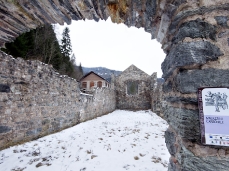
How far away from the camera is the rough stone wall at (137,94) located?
48.2 feet

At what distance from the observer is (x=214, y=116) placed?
101 centimetres

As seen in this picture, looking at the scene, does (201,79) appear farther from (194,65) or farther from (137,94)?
(137,94)

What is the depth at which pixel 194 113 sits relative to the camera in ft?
3.56

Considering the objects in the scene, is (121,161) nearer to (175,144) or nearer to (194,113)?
(175,144)

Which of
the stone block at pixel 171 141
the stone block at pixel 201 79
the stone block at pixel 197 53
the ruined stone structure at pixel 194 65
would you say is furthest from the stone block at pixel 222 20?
the stone block at pixel 171 141

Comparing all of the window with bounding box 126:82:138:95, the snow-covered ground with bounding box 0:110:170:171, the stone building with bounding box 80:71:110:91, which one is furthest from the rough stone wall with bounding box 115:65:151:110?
the snow-covered ground with bounding box 0:110:170:171

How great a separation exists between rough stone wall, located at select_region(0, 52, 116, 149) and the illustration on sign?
12.4 ft

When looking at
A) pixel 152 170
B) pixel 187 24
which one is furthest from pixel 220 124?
pixel 152 170

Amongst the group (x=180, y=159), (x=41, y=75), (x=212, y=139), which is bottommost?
(x=180, y=159)

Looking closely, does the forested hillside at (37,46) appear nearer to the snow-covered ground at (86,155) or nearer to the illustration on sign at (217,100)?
the snow-covered ground at (86,155)

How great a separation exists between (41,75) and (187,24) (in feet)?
14.1

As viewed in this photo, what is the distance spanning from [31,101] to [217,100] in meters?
4.24

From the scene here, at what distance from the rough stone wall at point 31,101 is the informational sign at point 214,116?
3741 mm

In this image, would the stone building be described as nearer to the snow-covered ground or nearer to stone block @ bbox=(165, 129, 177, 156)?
the snow-covered ground
